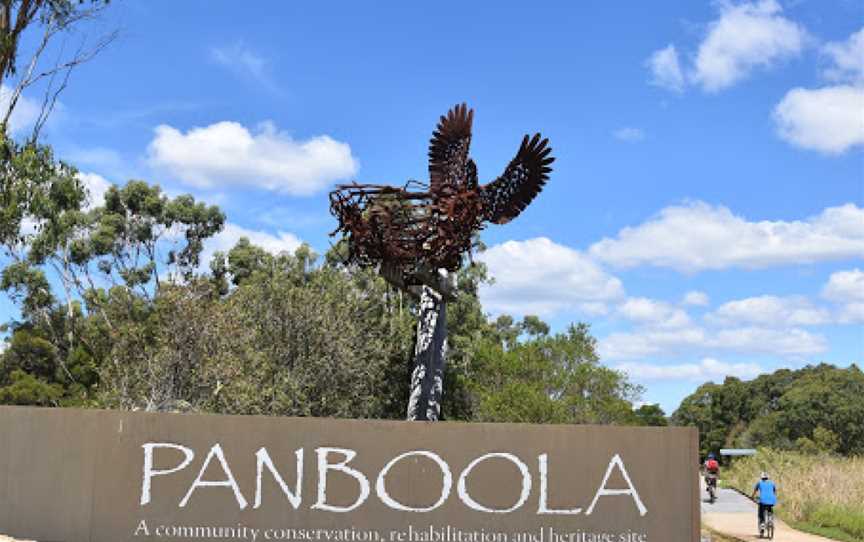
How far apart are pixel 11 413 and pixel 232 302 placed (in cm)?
1599

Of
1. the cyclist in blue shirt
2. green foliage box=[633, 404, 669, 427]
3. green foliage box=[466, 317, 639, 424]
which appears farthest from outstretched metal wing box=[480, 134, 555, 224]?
green foliage box=[633, 404, 669, 427]

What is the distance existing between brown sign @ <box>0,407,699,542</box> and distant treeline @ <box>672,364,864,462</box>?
159 ft

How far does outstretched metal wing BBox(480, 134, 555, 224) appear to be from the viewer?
67.0 ft

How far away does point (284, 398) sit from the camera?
2600 cm

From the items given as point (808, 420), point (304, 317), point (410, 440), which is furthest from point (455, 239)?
point (808, 420)

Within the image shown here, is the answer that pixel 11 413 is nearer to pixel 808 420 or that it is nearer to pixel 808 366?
pixel 808 420

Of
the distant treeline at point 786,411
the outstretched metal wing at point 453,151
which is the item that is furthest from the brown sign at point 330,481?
the distant treeline at point 786,411

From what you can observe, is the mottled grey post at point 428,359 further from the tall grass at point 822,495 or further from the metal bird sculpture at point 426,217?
the tall grass at point 822,495

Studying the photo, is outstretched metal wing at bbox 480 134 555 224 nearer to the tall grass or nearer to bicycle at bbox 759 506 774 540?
bicycle at bbox 759 506 774 540

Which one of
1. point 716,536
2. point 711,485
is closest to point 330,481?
point 716,536

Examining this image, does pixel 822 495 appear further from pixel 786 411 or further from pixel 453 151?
pixel 786 411

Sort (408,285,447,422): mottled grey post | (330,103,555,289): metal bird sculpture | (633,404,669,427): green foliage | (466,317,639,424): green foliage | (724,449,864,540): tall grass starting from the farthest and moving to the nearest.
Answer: (633,404,669,427): green foliage < (466,317,639,424): green foliage < (724,449,864,540): tall grass < (408,285,447,422): mottled grey post < (330,103,555,289): metal bird sculpture

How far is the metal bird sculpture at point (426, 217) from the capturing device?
18375mm

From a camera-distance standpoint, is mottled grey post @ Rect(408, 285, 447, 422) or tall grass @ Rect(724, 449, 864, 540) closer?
mottled grey post @ Rect(408, 285, 447, 422)
